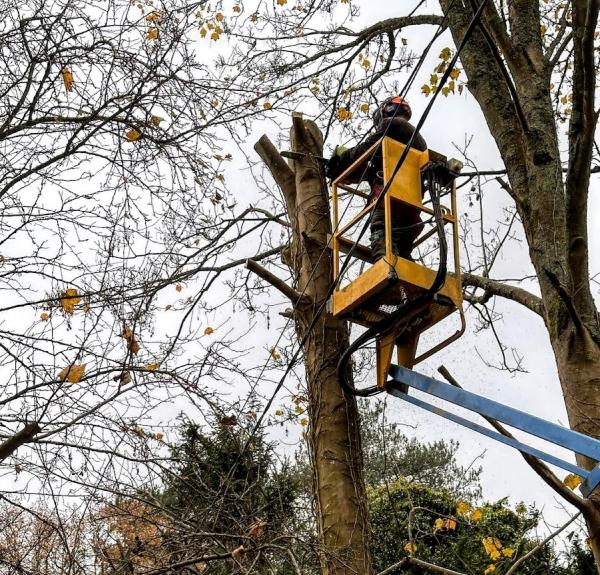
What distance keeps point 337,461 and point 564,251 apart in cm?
206

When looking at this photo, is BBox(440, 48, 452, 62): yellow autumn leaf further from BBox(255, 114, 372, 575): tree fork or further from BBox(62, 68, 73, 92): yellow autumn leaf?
BBox(62, 68, 73, 92): yellow autumn leaf

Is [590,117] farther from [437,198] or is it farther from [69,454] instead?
[69,454]

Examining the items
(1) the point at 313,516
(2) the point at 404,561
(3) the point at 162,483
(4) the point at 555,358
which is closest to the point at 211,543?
(3) the point at 162,483

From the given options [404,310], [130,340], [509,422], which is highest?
[130,340]

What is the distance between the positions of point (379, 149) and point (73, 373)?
99.4 inches

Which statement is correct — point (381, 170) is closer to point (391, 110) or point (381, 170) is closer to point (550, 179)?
point (391, 110)

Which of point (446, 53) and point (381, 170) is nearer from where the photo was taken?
point (381, 170)

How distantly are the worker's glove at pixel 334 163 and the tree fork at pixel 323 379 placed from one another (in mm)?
265

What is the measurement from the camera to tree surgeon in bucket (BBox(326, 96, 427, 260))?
4.96 m

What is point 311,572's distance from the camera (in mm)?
4457

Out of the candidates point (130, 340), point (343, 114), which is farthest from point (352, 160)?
point (343, 114)

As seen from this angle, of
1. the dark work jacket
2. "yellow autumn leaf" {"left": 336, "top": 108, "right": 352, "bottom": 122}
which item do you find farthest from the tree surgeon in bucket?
"yellow autumn leaf" {"left": 336, "top": 108, "right": 352, "bottom": 122}

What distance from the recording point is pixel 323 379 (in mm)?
5098

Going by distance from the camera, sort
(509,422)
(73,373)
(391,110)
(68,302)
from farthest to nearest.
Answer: (391,110)
(68,302)
(73,373)
(509,422)
